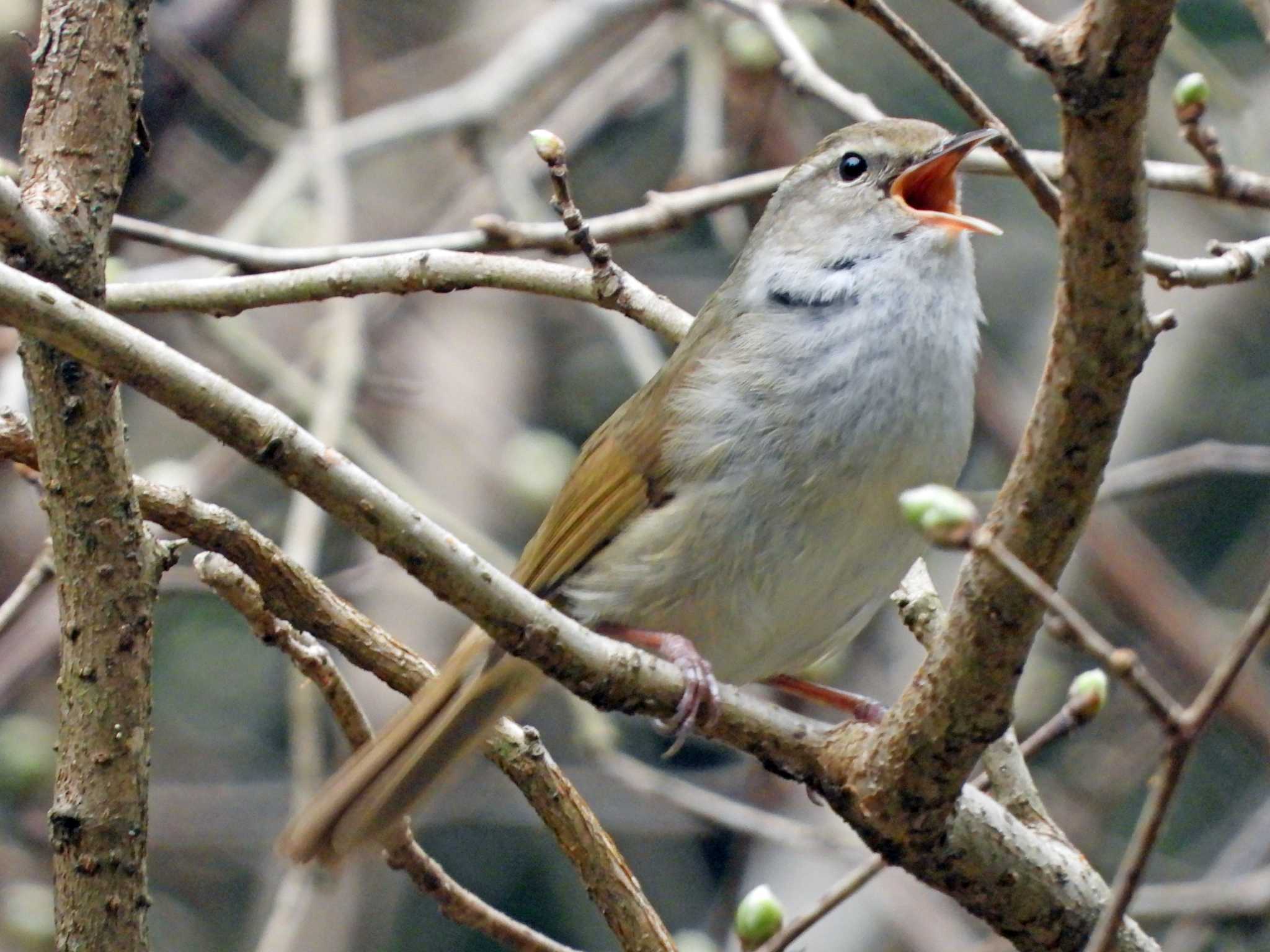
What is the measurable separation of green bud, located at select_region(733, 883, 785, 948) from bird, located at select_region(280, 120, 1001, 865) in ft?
1.54

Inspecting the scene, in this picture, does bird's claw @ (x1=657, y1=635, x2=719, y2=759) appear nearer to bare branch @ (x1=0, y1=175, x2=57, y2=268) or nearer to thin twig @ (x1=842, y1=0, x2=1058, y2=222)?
thin twig @ (x1=842, y1=0, x2=1058, y2=222)

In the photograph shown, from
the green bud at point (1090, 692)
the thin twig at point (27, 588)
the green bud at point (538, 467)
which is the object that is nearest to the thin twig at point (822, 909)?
the green bud at point (1090, 692)

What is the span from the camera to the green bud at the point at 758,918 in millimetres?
2637

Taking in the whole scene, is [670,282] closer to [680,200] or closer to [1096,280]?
[680,200]

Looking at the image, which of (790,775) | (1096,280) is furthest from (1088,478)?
(790,775)

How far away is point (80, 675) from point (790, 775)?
119 centimetres

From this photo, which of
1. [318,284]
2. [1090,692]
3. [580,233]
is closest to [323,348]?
[318,284]

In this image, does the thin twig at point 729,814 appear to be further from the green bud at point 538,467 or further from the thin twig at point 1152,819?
the thin twig at point 1152,819

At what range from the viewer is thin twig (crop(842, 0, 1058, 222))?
2.39 metres

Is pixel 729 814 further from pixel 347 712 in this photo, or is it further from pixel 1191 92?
pixel 1191 92

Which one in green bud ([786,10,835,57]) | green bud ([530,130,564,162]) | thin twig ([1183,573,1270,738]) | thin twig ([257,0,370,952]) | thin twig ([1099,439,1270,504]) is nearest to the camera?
thin twig ([1183,573,1270,738])

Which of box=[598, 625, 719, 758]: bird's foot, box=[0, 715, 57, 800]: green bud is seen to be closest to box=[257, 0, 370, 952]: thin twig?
box=[0, 715, 57, 800]: green bud

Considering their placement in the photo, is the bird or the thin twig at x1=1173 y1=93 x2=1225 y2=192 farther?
the bird

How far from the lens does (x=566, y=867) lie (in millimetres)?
6789
